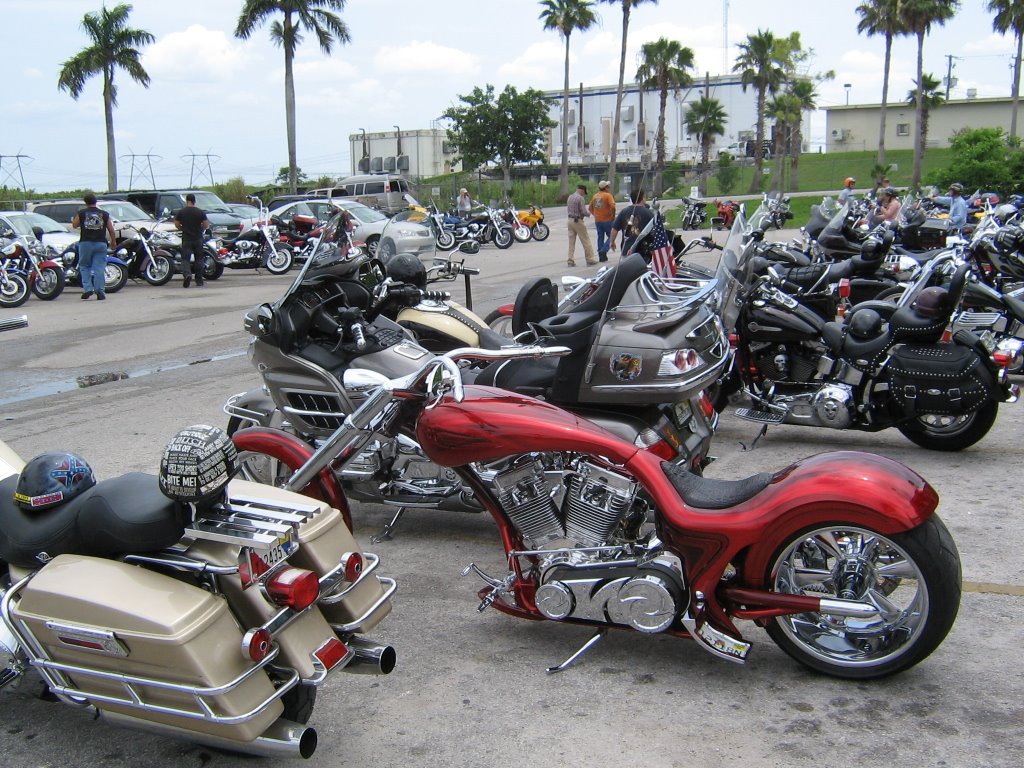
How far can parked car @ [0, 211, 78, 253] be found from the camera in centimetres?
1833

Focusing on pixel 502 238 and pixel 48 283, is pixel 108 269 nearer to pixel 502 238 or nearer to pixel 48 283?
pixel 48 283

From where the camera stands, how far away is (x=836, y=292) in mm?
9195

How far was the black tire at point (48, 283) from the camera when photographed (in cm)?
1747

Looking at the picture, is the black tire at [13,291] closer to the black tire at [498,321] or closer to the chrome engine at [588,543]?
the black tire at [498,321]

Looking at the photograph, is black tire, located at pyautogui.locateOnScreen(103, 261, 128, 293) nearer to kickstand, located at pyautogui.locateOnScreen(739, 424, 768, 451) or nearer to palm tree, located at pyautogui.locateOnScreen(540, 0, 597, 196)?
kickstand, located at pyautogui.locateOnScreen(739, 424, 768, 451)

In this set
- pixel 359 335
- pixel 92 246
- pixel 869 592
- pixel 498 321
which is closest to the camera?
pixel 869 592

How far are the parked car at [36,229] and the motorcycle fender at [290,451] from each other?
1562cm

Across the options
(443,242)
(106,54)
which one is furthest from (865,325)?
(106,54)

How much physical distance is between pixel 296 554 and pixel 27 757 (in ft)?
3.72

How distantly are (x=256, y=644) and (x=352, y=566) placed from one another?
54cm

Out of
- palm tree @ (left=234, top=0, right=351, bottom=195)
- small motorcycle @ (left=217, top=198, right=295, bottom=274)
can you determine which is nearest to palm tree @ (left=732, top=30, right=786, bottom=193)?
palm tree @ (left=234, top=0, right=351, bottom=195)

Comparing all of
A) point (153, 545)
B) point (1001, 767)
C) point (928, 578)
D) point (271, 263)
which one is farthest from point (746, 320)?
point (271, 263)

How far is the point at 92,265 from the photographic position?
17484 mm

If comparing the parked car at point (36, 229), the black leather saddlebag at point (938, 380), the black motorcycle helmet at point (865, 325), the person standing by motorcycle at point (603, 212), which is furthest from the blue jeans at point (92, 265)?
the black leather saddlebag at point (938, 380)
